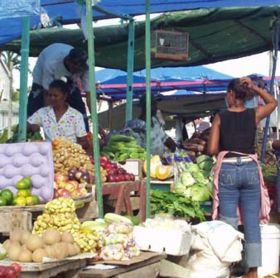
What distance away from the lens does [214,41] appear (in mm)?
10781

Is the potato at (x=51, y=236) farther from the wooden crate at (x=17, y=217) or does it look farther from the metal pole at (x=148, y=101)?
the metal pole at (x=148, y=101)

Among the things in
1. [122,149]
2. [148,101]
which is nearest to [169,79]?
[122,149]

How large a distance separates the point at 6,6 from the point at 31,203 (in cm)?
142

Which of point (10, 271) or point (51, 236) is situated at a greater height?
point (51, 236)

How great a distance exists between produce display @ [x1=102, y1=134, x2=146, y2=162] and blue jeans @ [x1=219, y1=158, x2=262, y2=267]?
115 cm

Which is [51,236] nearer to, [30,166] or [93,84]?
[30,166]

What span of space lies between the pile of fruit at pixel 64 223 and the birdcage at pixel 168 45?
3.22 meters

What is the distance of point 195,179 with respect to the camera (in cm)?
695

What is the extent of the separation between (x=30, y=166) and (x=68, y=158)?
0.70m

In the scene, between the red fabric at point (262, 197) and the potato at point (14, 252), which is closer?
the potato at point (14, 252)

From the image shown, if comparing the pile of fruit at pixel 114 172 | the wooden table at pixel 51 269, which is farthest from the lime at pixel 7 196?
the pile of fruit at pixel 114 172

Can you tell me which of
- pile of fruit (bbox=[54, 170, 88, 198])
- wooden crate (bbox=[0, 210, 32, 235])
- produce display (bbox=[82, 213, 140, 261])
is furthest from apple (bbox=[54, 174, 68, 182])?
wooden crate (bbox=[0, 210, 32, 235])

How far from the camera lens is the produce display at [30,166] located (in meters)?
5.16

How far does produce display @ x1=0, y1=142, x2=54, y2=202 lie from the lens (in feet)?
16.9
